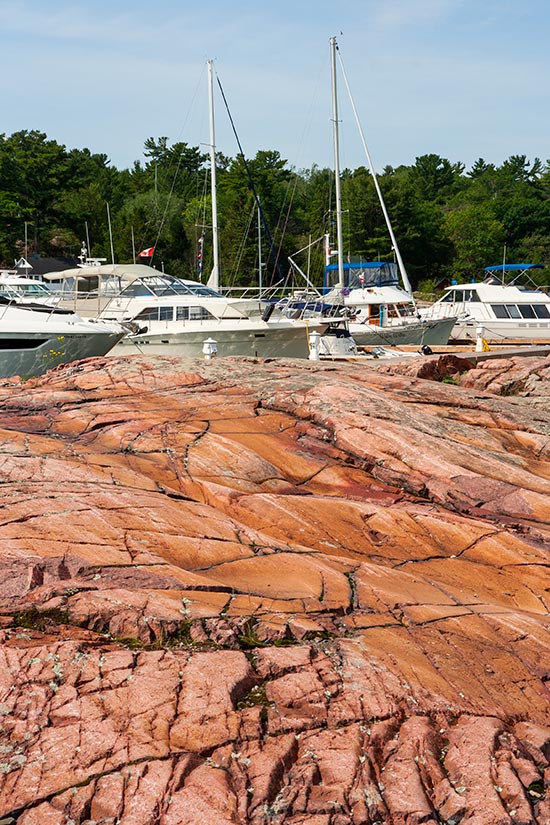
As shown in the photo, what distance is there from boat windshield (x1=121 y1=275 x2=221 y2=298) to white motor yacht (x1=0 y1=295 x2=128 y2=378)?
5595mm

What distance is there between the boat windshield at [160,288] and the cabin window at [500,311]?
14871 mm

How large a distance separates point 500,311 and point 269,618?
1307 inches

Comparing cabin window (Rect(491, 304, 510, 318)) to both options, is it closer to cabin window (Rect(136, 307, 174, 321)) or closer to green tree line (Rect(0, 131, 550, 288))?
cabin window (Rect(136, 307, 174, 321))

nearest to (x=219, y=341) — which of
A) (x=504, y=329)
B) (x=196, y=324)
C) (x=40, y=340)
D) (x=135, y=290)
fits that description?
(x=196, y=324)

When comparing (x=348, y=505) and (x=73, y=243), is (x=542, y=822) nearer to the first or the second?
(x=348, y=505)

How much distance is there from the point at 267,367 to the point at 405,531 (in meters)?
5.55

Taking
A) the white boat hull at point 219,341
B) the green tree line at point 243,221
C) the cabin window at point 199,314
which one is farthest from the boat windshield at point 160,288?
the green tree line at point 243,221

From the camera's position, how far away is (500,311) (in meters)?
37.1

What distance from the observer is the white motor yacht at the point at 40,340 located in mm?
20031

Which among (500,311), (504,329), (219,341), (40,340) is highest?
(40,340)

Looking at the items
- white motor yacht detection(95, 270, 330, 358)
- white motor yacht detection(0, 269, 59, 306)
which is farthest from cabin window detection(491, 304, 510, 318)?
white motor yacht detection(0, 269, 59, 306)

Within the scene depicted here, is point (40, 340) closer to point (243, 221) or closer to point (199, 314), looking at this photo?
point (199, 314)

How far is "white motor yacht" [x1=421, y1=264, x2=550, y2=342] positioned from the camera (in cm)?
3578

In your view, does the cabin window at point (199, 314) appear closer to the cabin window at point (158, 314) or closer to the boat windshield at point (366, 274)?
the cabin window at point (158, 314)
